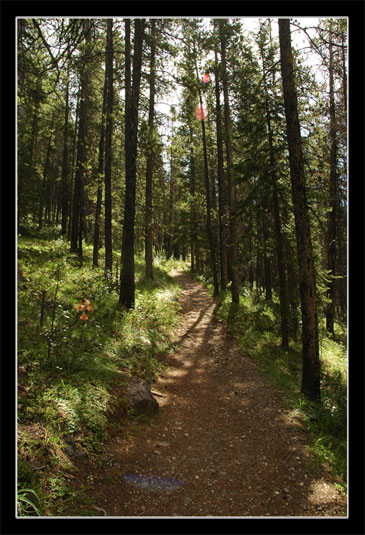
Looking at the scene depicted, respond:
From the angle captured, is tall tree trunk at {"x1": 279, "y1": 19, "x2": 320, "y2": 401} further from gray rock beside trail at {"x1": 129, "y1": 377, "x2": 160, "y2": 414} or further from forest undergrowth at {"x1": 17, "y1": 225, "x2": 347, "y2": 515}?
gray rock beside trail at {"x1": 129, "y1": 377, "x2": 160, "y2": 414}

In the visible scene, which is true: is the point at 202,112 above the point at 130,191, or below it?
above

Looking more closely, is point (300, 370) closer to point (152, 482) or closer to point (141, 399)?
point (141, 399)

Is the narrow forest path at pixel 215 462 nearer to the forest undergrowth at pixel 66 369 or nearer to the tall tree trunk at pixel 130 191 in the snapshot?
the forest undergrowth at pixel 66 369

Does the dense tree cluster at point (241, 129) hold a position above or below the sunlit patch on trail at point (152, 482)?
above

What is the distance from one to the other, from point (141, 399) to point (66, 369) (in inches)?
63.6

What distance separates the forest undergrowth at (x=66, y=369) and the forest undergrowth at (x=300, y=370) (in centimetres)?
341

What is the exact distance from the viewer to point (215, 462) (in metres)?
5.06

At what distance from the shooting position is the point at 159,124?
14.4m

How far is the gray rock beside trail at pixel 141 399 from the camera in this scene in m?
6.02

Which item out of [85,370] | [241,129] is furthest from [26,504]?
[241,129]

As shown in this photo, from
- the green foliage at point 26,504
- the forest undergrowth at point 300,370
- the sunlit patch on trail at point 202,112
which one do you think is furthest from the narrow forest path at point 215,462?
the sunlit patch on trail at point 202,112

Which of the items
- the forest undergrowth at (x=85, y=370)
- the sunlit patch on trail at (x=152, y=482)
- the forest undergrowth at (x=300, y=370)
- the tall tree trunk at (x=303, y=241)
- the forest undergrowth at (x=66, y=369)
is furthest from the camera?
the tall tree trunk at (x=303, y=241)

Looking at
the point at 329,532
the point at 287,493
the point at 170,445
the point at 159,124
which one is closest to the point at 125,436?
the point at 170,445

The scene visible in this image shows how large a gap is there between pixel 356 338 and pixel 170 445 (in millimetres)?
3666
